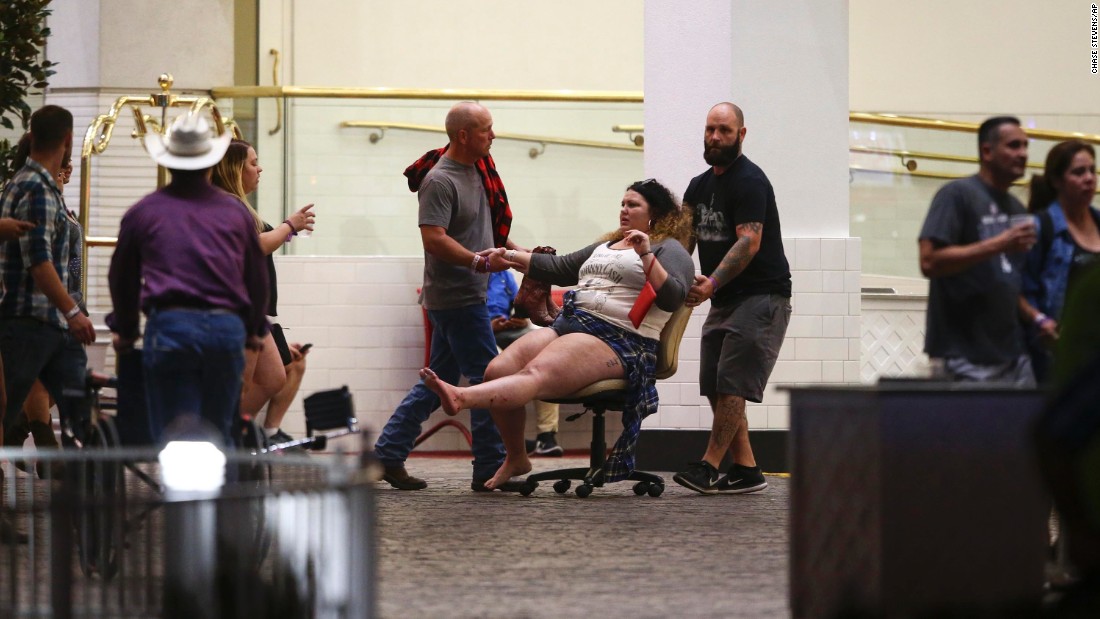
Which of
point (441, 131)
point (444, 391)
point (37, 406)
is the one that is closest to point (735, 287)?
point (444, 391)

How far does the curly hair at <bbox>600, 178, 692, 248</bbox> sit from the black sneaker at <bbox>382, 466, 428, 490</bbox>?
4.70ft

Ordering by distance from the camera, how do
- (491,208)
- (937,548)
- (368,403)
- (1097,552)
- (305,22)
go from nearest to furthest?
(1097,552) → (937,548) → (491,208) → (368,403) → (305,22)

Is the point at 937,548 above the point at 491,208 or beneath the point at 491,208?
beneath

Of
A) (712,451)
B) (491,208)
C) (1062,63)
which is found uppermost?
(1062,63)

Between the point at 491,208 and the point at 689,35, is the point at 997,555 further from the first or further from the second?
the point at 689,35

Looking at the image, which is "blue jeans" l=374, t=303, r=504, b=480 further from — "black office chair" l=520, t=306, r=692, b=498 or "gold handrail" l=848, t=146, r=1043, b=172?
"gold handrail" l=848, t=146, r=1043, b=172

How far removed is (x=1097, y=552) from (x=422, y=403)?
459cm

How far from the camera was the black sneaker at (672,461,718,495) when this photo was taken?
678 cm

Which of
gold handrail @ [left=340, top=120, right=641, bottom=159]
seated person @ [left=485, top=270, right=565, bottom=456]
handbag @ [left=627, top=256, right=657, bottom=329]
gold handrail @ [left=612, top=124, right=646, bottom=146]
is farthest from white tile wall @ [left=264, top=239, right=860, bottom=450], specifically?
handbag @ [left=627, top=256, right=657, bottom=329]

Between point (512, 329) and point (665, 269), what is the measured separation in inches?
96.9

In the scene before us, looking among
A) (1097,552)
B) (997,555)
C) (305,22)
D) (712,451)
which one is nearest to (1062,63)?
(305,22)

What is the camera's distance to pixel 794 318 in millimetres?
8070

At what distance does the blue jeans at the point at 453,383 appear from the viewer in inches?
264

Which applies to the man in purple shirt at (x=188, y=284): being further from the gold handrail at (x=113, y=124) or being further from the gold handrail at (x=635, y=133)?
the gold handrail at (x=635, y=133)
